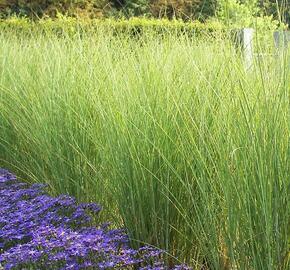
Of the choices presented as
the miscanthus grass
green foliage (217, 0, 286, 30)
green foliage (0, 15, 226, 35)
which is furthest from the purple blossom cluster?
green foliage (0, 15, 226, 35)

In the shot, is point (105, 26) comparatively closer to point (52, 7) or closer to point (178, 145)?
point (52, 7)

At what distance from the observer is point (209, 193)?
8.36ft

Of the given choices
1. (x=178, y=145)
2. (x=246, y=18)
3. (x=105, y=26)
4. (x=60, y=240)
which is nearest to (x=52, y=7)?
(x=105, y=26)

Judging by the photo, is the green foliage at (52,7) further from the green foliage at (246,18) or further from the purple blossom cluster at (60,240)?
the purple blossom cluster at (60,240)

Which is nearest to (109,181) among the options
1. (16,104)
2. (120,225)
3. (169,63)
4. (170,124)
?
(120,225)

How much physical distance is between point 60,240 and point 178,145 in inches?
25.6

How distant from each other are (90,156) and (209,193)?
3.49ft

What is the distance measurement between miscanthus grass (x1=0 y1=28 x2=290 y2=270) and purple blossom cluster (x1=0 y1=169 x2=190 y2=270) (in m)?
0.14

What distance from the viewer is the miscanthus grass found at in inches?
87.7

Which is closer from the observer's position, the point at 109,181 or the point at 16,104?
the point at 109,181

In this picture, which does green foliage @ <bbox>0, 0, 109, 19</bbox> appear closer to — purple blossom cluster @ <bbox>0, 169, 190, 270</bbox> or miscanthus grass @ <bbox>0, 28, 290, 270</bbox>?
miscanthus grass @ <bbox>0, 28, 290, 270</bbox>

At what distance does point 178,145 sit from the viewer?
2.66 meters

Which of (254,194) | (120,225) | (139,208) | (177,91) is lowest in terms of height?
(120,225)

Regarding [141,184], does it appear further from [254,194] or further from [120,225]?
[254,194]
